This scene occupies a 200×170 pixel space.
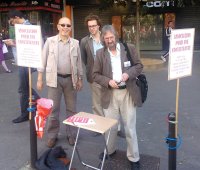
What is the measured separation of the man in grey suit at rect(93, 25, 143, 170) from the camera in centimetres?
402

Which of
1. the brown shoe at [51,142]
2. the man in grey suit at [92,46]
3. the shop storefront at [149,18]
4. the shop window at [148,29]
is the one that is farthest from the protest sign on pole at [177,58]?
the shop window at [148,29]

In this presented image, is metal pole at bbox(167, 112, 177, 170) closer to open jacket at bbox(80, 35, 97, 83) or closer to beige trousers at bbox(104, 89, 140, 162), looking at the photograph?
beige trousers at bbox(104, 89, 140, 162)

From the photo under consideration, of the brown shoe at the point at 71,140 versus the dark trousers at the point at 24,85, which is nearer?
the brown shoe at the point at 71,140

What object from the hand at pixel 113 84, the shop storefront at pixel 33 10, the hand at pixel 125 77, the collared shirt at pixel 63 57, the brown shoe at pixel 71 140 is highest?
the shop storefront at pixel 33 10

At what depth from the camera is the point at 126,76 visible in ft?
12.9

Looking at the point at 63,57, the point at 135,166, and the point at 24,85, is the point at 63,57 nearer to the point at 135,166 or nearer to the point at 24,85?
the point at 24,85

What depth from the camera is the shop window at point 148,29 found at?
19453mm

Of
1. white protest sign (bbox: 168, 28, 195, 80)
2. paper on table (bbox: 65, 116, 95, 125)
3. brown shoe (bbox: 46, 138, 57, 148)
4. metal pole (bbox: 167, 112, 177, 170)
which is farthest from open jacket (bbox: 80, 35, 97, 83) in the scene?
metal pole (bbox: 167, 112, 177, 170)

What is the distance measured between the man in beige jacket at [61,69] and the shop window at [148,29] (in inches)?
596

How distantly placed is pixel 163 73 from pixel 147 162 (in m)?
7.22

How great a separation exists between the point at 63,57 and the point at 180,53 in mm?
1792

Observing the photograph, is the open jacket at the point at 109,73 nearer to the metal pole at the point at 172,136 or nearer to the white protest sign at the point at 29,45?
the metal pole at the point at 172,136

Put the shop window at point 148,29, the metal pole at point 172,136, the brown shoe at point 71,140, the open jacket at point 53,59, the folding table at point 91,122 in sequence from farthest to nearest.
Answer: the shop window at point 148,29
the brown shoe at point 71,140
the open jacket at point 53,59
the folding table at point 91,122
the metal pole at point 172,136

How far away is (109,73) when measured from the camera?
410 centimetres
